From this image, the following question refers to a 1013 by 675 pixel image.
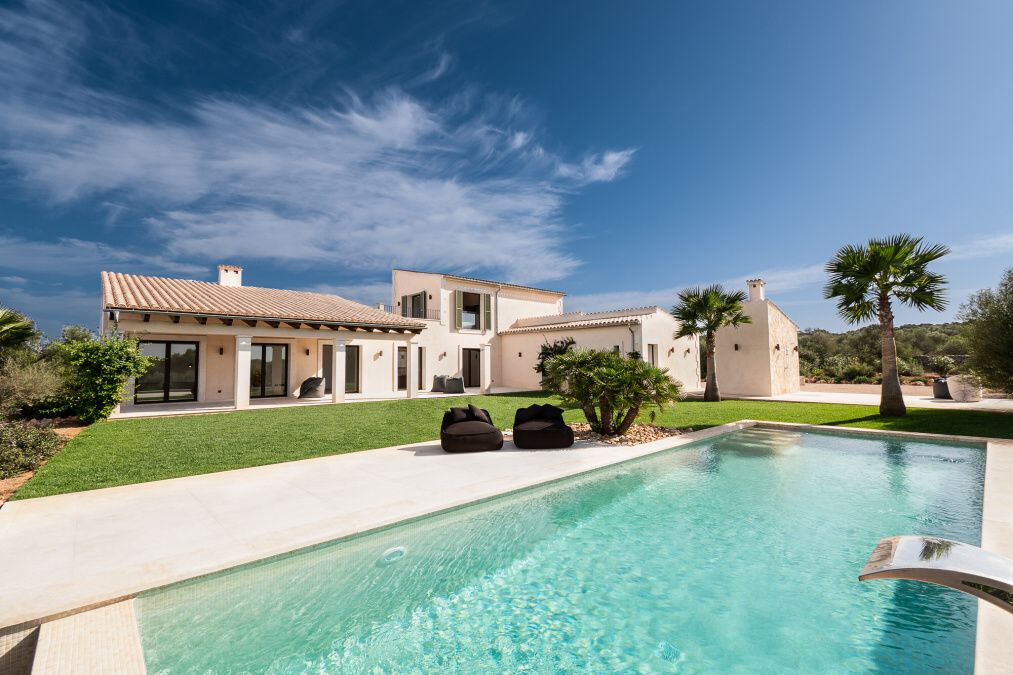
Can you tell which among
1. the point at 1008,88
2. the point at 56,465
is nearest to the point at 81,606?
the point at 56,465

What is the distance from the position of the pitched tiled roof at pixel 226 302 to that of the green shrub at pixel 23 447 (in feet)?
18.3

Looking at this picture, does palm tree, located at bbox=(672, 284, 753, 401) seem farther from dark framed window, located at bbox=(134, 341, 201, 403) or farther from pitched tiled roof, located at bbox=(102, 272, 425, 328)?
dark framed window, located at bbox=(134, 341, 201, 403)

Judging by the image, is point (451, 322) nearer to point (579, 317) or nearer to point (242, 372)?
point (579, 317)

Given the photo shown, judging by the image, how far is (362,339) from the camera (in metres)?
19.5

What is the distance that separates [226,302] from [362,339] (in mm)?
5451

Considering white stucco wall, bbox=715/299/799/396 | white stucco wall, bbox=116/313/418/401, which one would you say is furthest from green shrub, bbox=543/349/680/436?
white stucco wall, bbox=715/299/799/396

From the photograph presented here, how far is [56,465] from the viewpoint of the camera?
7.68m

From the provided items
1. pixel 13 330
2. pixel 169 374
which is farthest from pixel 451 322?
pixel 13 330

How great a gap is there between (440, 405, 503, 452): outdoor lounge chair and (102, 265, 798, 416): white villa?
33.4ft

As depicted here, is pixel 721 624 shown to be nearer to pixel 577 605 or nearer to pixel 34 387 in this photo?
pixel 577 605

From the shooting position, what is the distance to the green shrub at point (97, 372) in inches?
482

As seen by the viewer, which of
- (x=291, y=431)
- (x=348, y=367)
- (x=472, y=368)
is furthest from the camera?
(x=472, y=368)

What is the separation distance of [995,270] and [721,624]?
723 inches

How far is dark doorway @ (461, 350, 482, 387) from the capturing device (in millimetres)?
27391
